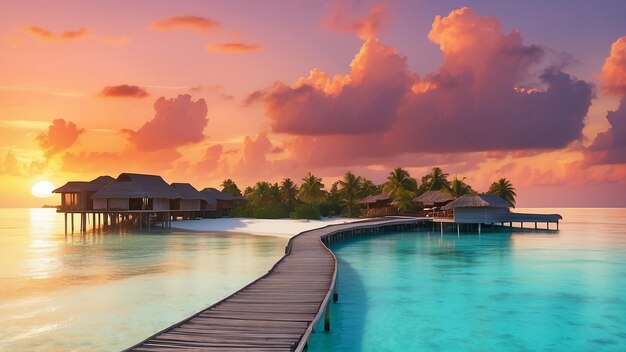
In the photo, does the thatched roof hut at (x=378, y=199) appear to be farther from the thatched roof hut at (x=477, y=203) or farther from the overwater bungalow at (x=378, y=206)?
the thatched roof hut at (x=477, y=203)

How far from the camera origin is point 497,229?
183 ft

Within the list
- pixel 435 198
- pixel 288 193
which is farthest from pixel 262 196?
pixel 435 198

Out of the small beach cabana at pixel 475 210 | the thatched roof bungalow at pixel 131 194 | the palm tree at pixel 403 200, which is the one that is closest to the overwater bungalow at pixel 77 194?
the thatched roof bungalow at pixel 131 194

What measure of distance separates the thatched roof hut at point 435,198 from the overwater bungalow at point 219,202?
2581cm

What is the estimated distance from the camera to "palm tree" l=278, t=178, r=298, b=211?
2859 inches

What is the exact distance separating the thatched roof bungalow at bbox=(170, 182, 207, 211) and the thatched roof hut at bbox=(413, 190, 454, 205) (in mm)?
26206

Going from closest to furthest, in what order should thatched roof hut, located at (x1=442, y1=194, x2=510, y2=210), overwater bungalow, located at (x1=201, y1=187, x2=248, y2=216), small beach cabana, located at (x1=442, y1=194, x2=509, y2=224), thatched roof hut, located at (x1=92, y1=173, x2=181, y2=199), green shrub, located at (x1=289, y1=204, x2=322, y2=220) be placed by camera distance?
thatched roof hut, located at (x1=442, y1=194, x2=510, y2=210), thatched roof hut, located at (x1=92, y1=173, x2=181, y2=199), small beach cabana, located at (x1=442, y1=194, x2=509, y2=224), green shrub, located at (x1=289, y1=204, x2=322, y2=220), overwater bungalow, located at (x1=201, y1=187, x2=248, y2=216)

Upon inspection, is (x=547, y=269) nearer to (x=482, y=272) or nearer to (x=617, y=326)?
(x=482, y=272)

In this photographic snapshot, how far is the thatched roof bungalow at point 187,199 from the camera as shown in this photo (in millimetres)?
57934

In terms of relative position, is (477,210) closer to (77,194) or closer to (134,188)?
(134,188)

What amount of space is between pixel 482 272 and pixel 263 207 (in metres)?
48.3

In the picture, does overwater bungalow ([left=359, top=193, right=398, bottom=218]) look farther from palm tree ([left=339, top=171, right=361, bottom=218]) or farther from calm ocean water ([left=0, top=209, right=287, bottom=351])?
calm ocean water ([left=0, top=209, right=287, bottom=351])

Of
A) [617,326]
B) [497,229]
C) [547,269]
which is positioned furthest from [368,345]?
[497,229]

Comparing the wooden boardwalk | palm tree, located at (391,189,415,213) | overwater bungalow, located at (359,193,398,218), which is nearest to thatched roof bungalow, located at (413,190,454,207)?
palm tree, located at (391,189,415,213)
